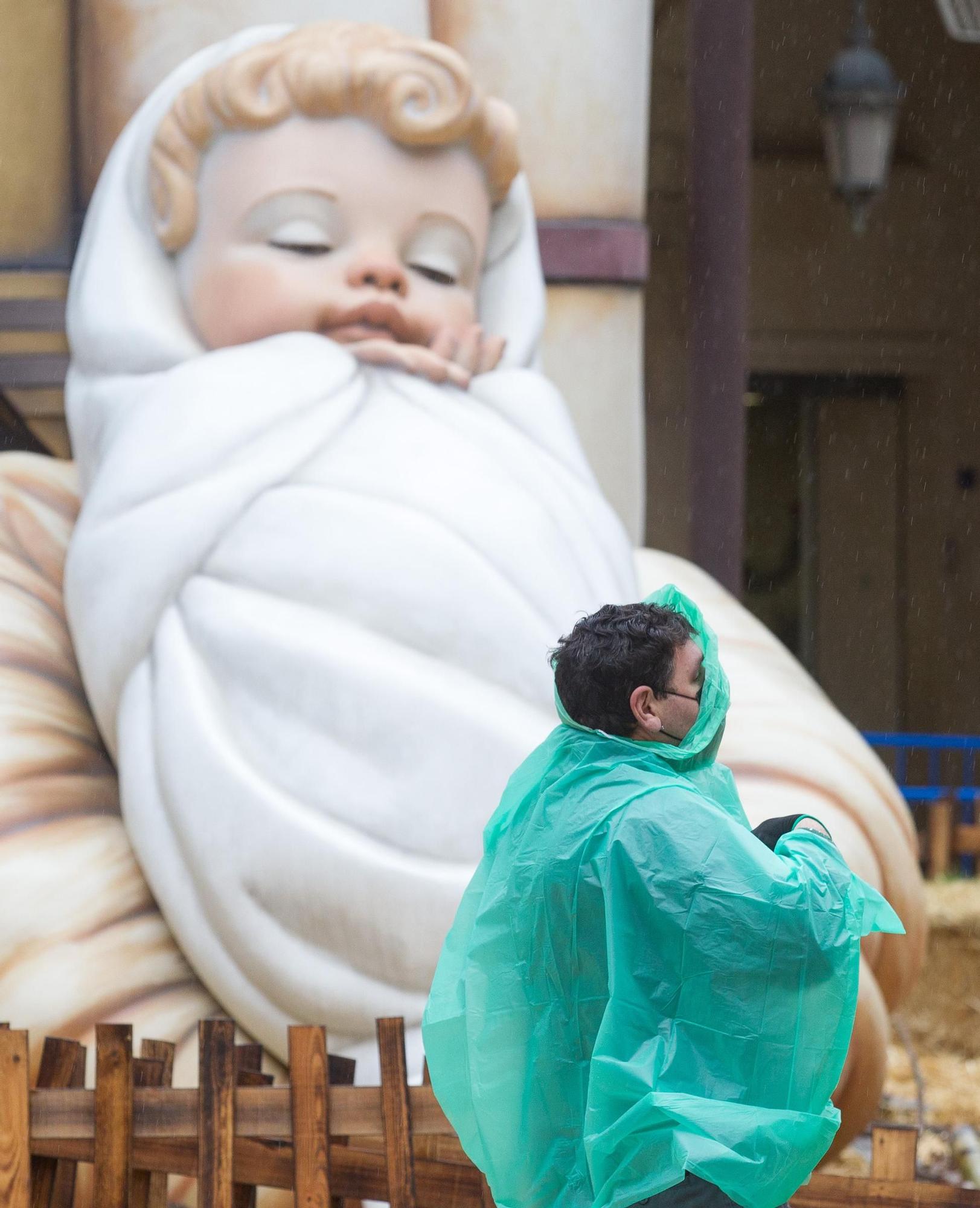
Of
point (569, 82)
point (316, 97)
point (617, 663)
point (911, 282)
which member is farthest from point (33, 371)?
point (911, 282)

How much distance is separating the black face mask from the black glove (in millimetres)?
133

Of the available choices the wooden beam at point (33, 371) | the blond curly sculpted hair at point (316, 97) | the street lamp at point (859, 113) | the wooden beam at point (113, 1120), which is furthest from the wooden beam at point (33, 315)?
the street lamp at point (859, 113)

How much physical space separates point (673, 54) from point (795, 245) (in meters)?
1.06

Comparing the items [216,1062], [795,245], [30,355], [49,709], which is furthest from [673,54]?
[216,1062]

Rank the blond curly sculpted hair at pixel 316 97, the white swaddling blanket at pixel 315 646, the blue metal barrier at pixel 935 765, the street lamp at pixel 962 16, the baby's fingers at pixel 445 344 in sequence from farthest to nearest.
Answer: the blue metal barrier at pixel 935 765 → the street lamp at pixel 962 16 → the baby's fingers at pixel 445 344 → the blond curly sculpted hair at pixel 316 97 → the white swaddling blanket at pixel 315 646

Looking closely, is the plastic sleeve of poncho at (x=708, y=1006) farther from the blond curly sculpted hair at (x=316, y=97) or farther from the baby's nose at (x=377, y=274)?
the blond curly sculpted hair at (x=316, y=97)

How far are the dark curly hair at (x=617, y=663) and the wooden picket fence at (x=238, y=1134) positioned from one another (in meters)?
0.84

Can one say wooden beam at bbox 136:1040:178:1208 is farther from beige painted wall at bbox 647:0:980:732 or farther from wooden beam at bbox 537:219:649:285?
beige painted wall at bbox 647:0:980:732

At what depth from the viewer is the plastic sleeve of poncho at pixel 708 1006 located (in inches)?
71.0

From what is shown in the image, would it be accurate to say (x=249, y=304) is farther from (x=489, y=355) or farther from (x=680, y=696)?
(x=680, y=696)

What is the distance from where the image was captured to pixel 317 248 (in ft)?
11.8

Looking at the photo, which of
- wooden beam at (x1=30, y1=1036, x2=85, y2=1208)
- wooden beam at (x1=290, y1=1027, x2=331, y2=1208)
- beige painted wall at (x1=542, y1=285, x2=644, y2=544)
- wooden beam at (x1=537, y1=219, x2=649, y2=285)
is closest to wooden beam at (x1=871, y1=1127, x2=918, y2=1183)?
wooden beam at (x1=290, y1=1027, x2=331, y2=1208)

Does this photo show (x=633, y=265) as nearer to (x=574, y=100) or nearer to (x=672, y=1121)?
(x=574, y=100)

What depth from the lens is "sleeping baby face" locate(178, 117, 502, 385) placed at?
3.56m
